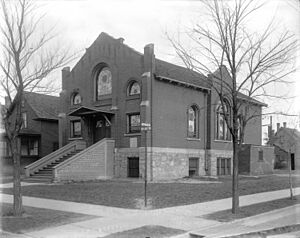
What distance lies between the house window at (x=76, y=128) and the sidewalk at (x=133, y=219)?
15.1m

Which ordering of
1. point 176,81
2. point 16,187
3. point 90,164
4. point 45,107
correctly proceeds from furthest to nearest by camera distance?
point 45,107, point 176,81, point 90,164, point 16,187

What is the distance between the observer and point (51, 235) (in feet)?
30.1

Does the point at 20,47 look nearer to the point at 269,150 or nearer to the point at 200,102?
the point at 200,102

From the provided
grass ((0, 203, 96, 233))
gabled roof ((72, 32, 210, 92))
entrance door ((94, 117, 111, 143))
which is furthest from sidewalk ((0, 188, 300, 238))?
entrance door ((94, 117, 111, 143))

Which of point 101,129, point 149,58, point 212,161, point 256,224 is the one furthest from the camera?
point 212,161

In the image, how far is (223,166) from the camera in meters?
32.7

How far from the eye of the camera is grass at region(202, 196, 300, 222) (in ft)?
38.4

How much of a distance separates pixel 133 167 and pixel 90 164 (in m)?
2.65

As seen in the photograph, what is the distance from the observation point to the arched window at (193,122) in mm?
29413

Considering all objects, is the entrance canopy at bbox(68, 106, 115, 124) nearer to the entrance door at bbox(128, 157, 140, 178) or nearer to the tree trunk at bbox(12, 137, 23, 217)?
the entrance door at bbox(128, 157, 140, 178)

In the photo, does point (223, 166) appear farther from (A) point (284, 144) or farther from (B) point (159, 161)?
(A) point (284, 144)

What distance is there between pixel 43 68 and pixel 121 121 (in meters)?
15.4

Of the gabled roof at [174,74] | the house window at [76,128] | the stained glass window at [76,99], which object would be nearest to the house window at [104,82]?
the stained glass window at [76,99]

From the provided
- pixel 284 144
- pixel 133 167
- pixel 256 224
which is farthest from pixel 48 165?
pixel 256 224
